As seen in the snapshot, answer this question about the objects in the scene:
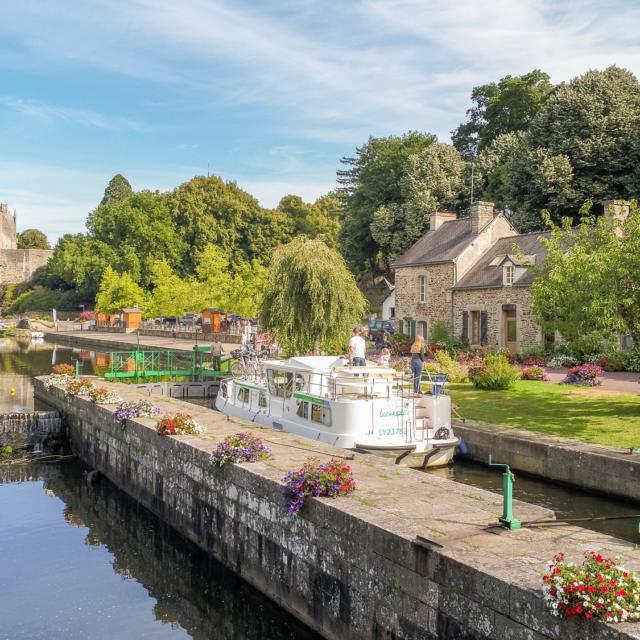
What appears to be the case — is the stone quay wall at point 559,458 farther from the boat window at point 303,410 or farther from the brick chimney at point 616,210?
the brick chimney at point 616,210

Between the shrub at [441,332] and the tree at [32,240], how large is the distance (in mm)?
127132

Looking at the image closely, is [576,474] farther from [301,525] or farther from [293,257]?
[293,257]

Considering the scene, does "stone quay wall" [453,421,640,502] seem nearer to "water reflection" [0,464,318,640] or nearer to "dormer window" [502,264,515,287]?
"water reflection" [0,464,318,640]

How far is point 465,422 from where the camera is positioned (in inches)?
763

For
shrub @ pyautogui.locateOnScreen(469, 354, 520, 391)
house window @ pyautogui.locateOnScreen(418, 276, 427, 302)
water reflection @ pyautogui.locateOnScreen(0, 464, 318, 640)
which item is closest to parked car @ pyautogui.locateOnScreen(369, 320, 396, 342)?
house window @ pyautogui.locateOnScreen(418, 276, 427, 302)

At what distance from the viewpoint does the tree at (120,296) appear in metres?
76.6

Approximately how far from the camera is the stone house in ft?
117

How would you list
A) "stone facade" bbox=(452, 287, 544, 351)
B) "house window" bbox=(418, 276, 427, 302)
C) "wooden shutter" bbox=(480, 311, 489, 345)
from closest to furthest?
"stone facade" bbox=(452, 287, 544, 351), "wooden shutter" bbox=(480, 311, 489, 345), "house window" bbox=(418, 276, 427, 302)

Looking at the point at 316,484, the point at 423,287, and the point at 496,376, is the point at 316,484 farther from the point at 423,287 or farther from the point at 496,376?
the point at 423,287

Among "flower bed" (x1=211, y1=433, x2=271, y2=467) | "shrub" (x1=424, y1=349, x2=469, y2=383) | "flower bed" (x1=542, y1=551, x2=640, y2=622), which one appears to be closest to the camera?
"flower bed" (x1=542, y1=551, x2=640, y2=622)

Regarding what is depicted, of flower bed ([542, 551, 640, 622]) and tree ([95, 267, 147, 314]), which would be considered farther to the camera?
tree ([95, 267, 147, 314])

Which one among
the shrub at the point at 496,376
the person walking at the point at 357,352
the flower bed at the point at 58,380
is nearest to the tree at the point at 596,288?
the shrub at the point at 496,376

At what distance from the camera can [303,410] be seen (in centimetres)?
1859

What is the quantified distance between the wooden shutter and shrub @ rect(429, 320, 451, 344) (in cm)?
242
